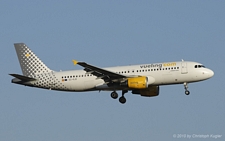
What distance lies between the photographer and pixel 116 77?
6294 centimetres

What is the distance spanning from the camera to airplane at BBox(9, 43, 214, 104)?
62125 millimetres

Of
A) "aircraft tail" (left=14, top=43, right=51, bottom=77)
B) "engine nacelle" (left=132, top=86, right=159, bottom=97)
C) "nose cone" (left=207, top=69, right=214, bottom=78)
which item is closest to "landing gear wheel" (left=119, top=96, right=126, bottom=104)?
"engine nacelle" (left=132, top=86, right=159, bottom=97)

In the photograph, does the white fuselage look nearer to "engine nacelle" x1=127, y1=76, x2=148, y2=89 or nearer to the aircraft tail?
"engine nacelle" x1=127, y1=76, x2=148, y2=89

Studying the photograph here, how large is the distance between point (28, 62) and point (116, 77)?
1299 cm

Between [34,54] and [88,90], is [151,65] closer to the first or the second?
[88,90]

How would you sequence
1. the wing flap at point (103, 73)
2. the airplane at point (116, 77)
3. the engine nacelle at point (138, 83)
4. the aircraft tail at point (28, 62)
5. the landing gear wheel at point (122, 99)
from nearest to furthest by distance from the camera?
the wing flap at point (103, 73) → the engine nacelle at point (138, 83) → the airplane at point (116, 77) → the landing gear wheel at point (122, 99) → the aircraft tail at point (28, 62)

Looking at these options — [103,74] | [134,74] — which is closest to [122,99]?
[134,74]

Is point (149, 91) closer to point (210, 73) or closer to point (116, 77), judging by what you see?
point (116, 77)

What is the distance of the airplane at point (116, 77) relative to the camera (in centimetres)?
6212

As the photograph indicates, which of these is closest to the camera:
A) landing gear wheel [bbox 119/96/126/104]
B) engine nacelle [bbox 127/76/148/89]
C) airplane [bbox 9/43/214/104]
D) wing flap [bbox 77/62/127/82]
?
wing flap [bbox 77/62/127/82]

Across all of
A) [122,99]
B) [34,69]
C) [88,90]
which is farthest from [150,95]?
[34,69]

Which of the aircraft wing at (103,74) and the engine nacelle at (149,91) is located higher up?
the aircraft wing at (103,74)

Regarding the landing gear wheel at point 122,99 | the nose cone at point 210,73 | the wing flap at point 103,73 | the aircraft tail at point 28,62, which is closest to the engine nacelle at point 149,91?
the landing gear wheel at point 122,99

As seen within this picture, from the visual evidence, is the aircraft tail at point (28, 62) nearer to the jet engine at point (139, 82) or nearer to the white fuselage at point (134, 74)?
the white fuselage at point (134, 74)
